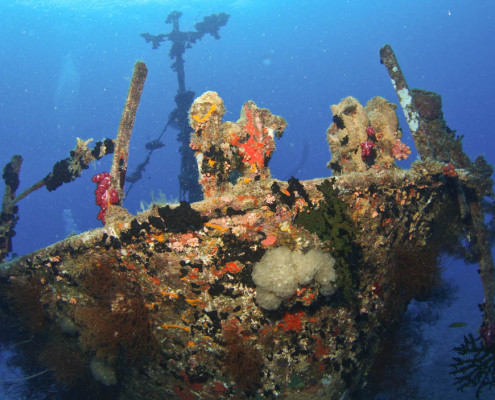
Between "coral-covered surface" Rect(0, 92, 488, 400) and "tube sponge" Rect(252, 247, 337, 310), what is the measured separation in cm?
13

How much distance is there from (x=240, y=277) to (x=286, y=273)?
567 mm

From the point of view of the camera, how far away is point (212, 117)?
4.14 metres

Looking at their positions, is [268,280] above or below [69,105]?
below

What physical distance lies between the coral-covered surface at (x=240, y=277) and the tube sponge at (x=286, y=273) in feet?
0.44

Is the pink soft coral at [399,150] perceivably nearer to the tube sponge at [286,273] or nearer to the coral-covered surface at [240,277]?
the coral-covered surface at [240,277]

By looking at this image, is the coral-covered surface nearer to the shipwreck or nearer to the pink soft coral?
the shipwreck

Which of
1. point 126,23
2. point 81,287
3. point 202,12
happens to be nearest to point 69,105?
point 126,23

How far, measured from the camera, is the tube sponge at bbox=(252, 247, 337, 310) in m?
3.18

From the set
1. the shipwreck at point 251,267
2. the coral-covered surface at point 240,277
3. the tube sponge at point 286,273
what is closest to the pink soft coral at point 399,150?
the shipwreck at point 251,267

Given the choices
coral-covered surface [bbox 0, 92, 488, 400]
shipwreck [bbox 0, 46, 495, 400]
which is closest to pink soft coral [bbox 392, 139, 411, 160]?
shipwreck [bbox 0, 46, 495, 400]

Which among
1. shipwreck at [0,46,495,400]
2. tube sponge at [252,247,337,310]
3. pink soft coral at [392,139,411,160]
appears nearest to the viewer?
tube sponge at [252,247,337,310]

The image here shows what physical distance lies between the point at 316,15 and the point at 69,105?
142949 millimetres

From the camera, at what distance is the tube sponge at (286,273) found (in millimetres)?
3178

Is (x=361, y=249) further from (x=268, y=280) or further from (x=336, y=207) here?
(x=268, y=280)
